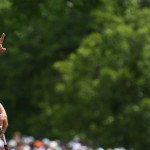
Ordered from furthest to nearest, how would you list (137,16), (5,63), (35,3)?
(5,63), (137,16), (35,3)

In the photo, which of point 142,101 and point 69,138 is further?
point 69,138

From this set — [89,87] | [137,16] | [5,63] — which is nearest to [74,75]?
[89,87]

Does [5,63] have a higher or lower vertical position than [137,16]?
higher

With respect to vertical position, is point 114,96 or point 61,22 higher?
point 61,22

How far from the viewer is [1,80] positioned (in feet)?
133

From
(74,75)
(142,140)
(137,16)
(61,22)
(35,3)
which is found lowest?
(35,3)

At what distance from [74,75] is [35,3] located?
10.4 metres

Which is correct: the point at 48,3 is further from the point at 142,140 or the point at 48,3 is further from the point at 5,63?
the point at 5,63

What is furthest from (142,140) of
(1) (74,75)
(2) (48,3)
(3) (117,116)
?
(2) (48,3)

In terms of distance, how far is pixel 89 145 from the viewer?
2925cm

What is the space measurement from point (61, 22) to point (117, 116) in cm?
1040

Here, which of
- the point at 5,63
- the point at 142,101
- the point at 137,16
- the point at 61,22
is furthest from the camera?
the point at 5,63

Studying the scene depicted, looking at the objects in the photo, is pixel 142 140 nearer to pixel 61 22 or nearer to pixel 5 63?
pixel 61 22

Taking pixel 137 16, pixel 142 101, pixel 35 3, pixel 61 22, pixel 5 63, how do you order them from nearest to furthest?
pixel 35 3
pixel 142 101
pixel 137 16
pixel 61 22
pixel 5 63
